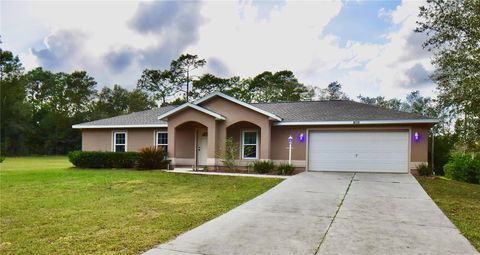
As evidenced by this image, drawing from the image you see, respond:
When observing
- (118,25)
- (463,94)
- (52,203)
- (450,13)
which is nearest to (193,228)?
(52,203)

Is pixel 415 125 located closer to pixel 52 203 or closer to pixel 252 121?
pixel 252 121

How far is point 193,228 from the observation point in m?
6.21

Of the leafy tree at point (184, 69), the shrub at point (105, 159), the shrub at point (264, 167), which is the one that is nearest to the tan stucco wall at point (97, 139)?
the shrub at point (105, 159)

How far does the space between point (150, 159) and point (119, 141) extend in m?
5.01

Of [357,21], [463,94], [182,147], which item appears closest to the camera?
[463,94]

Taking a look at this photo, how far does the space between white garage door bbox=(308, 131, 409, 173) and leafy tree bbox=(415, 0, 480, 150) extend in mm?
4009

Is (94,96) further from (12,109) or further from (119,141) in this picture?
(119,141)

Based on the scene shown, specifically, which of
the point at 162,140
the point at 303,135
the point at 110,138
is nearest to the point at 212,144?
the point at 162,140

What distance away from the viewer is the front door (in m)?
19.5

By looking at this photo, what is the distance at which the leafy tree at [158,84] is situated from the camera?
49678mm

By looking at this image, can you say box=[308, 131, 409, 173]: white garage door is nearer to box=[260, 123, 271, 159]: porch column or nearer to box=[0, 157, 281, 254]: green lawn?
box=[260, 123, 271, 159]: porch column

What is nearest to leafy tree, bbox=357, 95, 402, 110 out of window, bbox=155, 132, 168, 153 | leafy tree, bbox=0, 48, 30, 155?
window, bbox=155, 132, 168, 153

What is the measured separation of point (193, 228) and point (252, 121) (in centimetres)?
1095

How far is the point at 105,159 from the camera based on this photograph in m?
18.5
